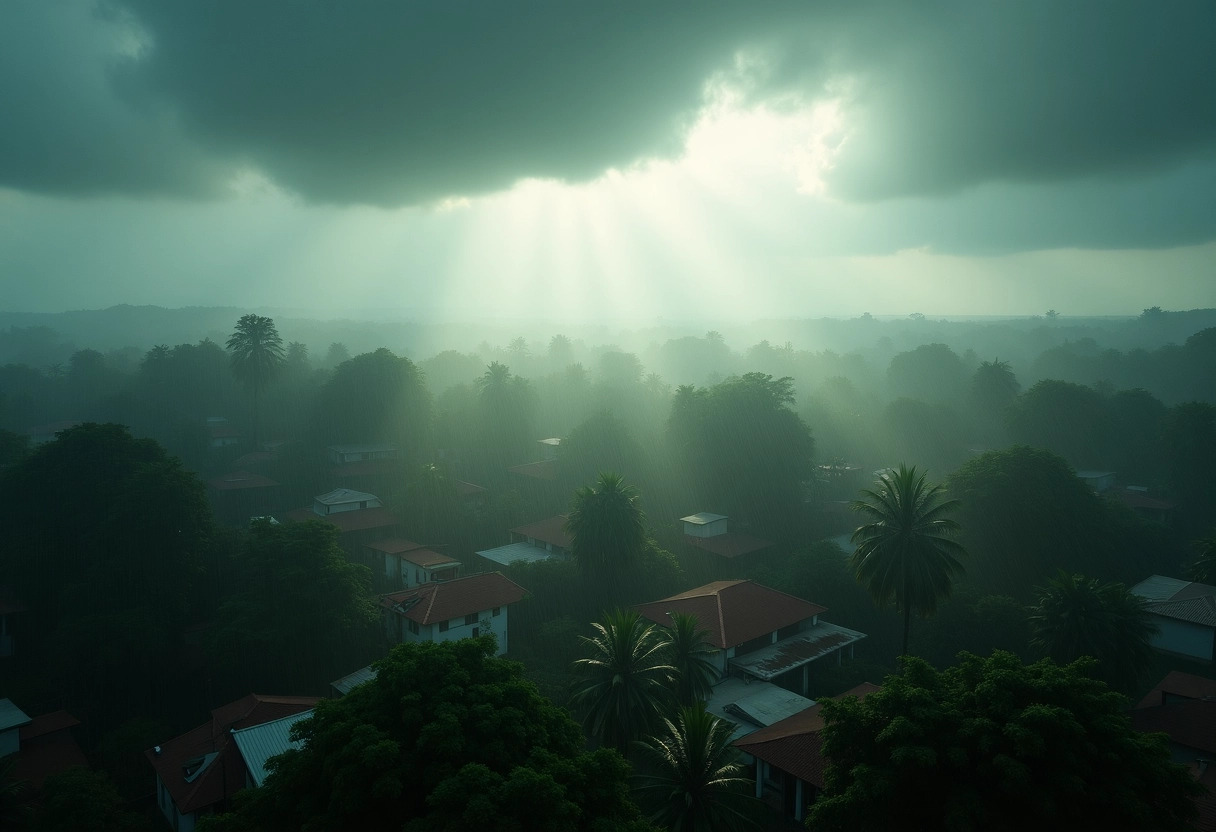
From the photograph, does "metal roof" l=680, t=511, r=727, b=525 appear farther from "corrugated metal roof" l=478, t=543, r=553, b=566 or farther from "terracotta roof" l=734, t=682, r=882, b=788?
"terracotta roof" l=734, t=682, r=882, b=788

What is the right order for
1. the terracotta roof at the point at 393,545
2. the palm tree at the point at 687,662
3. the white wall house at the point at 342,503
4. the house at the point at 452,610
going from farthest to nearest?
the white wall house at the point at 342,503
the terracotta roof at the point at 393,545
the house at the point at 452,610
the palm tree at the point at 687,662

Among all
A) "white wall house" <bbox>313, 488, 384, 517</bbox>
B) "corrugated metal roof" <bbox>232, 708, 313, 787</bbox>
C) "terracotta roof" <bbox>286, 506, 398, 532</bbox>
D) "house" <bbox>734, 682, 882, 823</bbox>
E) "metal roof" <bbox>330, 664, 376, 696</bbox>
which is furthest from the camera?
"white wall house" <bbox>313, 488, 384, 517</bbox>

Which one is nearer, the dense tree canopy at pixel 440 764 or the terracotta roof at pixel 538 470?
the dense tree canopy at pixel 440 764

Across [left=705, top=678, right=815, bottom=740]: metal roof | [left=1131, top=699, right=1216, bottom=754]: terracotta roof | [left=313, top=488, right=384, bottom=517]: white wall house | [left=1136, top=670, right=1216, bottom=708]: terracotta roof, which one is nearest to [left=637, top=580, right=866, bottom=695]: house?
[left=705, top=678, right=815, bottom=740]: metal roof

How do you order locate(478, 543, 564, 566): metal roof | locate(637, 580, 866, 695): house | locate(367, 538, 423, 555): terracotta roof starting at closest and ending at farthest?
1. locate(637, 580, 866, 695): house
2. locate(478, 543, 564, 566): metal roof
3. locate(367, 538, 423, 555): terracotta roof

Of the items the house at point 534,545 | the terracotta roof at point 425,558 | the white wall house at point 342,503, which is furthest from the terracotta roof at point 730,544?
the white wall house at point 342,503

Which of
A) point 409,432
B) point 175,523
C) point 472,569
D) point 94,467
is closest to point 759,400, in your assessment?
point 472,569

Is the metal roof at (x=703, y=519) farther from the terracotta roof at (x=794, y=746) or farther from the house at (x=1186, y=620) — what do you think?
the house at (x=1186, y=620)
